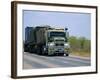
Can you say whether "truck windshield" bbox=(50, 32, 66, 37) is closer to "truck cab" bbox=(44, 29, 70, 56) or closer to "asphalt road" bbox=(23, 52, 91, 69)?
"truck cab" bbox=(44, 29, 70, 56)

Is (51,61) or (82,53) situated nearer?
(51,61)

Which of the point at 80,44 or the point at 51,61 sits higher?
the point at 80,44

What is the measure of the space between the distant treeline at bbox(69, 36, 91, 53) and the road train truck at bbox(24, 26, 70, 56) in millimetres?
47

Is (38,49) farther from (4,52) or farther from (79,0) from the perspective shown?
(79,0)

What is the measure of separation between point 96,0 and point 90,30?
0.92ft

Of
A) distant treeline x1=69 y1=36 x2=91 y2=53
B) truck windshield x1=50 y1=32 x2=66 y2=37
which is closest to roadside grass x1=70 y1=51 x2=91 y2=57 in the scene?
distant treeline x1=69 y1=36 x2=91 y2=53

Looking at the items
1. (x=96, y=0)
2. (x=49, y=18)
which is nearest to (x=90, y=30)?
(x=96, y=0)

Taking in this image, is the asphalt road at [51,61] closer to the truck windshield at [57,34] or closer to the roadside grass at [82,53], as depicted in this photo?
the roadside grass at [82,53]

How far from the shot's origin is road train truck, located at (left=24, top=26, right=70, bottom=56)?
1.94 meters

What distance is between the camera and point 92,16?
216cm

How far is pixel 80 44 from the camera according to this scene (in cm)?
212

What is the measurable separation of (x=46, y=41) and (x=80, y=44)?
0.32m

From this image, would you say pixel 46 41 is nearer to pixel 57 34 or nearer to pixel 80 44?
pixel 57 34

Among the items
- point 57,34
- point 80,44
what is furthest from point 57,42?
point 80,44
